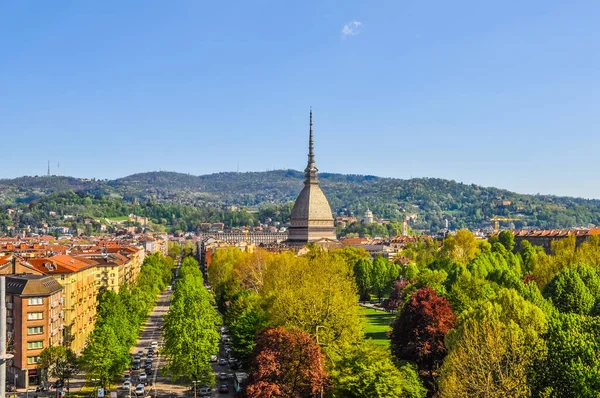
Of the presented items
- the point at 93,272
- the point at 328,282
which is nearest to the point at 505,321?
the point at 328,282

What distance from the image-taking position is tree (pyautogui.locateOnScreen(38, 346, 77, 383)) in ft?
191

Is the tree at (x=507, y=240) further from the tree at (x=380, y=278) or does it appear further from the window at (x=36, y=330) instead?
the window at (x=36, y=330)

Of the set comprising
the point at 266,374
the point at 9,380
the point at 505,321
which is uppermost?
the point at 505,321

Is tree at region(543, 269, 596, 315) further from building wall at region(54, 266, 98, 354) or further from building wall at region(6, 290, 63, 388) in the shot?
building wall at region(54, 266, 98, 354)

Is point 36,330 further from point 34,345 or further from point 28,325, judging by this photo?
point 34,345

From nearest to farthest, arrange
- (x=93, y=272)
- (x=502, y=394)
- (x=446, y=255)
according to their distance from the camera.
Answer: (x=502, y=394) < (x=93, y=272) < (x=446, y=255)

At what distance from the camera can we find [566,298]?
57.4 m

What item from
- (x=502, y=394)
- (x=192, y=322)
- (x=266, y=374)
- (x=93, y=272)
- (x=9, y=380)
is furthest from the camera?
(x=93, y=272)

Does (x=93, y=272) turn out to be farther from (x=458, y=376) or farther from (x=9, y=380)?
(x=458, y=376)

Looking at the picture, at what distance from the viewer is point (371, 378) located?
39.9 meters

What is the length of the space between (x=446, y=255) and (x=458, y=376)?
93745 millimetres

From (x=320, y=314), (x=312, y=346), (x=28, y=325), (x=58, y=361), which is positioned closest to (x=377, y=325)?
(x=320, y=314)

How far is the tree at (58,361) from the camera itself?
5819cm

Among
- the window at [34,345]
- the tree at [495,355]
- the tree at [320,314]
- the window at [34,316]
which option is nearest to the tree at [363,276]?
the tree at [320,314]
